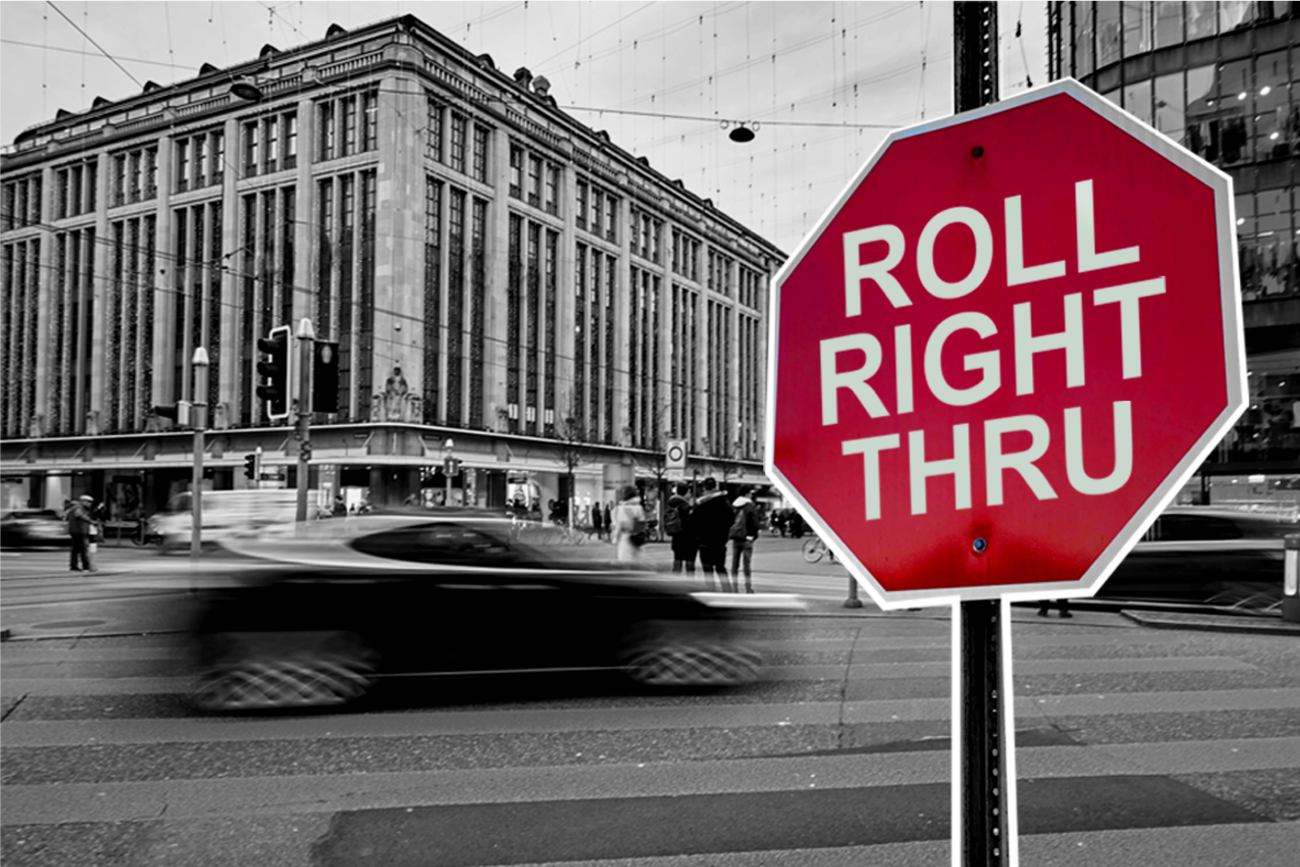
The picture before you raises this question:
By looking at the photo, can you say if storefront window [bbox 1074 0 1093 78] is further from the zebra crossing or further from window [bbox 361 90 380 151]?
the zebra crossing

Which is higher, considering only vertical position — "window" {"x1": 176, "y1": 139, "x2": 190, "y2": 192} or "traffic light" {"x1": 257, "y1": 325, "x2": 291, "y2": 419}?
"window" {"x1": 176, "y1": 139, "x2": 190, "y2": 192}

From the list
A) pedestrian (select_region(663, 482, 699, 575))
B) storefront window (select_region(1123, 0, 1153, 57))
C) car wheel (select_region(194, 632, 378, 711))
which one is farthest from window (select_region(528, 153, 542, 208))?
car wheel (select_region(194, 632, 378, 711))

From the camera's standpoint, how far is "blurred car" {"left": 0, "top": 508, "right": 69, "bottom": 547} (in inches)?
1113

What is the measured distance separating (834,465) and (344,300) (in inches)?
1716

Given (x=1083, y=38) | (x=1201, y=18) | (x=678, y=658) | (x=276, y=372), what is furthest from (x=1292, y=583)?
(x=1083, y=38)

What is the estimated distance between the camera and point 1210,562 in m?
12.3

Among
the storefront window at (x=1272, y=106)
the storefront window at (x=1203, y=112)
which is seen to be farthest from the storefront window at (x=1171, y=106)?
the storefront window at (x=1272, y=106)

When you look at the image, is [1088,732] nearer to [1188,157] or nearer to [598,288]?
[1188,157]

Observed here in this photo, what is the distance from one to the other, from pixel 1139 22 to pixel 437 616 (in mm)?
29697

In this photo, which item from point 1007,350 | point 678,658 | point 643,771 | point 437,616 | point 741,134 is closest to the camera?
point 1007,350

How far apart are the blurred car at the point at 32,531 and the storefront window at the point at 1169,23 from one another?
33821mm

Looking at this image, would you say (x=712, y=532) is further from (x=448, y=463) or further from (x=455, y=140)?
(x=455, y=140)

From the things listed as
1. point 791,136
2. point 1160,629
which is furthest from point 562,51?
point 1160,629

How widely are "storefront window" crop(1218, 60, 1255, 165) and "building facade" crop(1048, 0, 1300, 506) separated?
0.03 m
